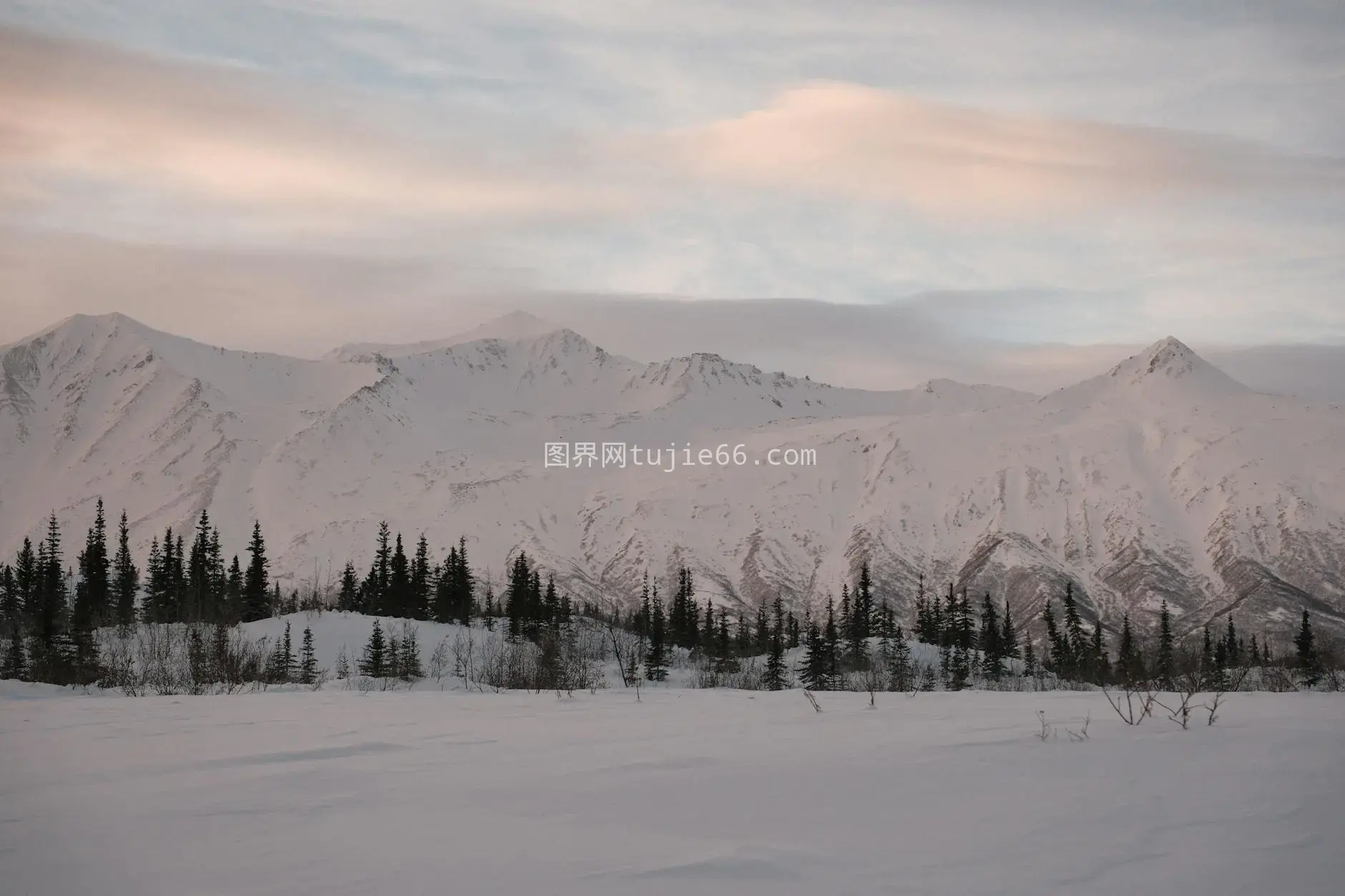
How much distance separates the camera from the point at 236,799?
867 cm

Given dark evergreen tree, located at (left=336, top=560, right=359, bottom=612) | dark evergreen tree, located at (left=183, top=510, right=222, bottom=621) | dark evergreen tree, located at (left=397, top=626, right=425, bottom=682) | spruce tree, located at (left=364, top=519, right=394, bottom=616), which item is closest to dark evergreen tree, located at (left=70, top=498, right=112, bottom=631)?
dark evergreen tree, located at (left=183, top=510, right=222, bottom=621)

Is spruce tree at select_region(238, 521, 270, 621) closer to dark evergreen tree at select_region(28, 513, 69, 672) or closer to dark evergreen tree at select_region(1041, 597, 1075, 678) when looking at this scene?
dark evergreen tree at select_region(28, 513, 69, 672)

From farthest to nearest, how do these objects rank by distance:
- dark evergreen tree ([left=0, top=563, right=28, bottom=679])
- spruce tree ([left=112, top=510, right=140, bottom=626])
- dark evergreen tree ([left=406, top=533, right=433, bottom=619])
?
dark evergreen tree ([left=406, top=533, right=433, bottom=619]) → spruce tree ([left=112, top=510, right=140, bottom=626]) → dark evergreen tree ([left=0, top=563, right=28, bottom=679])

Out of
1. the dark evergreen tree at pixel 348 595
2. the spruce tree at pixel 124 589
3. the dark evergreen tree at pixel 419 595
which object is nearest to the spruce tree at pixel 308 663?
the spruce tree at pixel 124 589

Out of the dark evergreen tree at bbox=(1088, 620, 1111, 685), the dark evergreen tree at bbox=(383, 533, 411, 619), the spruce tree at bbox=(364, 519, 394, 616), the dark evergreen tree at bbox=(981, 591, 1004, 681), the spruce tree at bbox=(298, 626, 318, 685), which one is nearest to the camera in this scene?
the spruce tree at bbox=(298, 626, 318, 685)

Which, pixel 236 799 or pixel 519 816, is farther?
pixel 236 799

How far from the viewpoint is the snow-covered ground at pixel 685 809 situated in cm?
650

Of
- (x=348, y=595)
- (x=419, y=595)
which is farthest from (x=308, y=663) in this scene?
(x=348, y=595)

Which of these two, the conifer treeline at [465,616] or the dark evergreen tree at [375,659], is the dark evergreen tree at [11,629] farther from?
the dark evergreen tree at [375,659]

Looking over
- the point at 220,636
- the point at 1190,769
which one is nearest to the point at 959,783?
the point at 1190,769

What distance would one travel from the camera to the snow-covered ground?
6.50 meters

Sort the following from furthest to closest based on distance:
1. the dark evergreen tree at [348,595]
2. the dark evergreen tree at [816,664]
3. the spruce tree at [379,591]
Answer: the dark evergreen tree at [348,595] → the spruce tree at [379,591] → the dark evergreen tree at [816,664]

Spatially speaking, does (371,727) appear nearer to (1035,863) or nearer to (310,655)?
(1035,863)

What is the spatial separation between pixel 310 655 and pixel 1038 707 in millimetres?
54817
